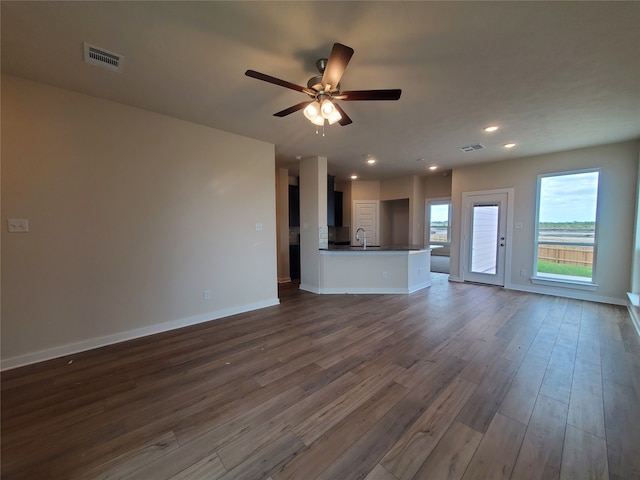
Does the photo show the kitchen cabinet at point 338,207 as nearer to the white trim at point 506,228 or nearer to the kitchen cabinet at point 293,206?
the kitchen cabinet at point 293,206

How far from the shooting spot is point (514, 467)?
4.34ft

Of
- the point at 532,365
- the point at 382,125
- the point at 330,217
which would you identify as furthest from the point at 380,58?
the point at 330,217

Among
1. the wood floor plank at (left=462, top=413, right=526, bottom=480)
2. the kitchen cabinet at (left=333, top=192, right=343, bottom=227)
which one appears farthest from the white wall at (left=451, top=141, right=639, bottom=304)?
the wood floor plank at (left=462, top=413, right=526, bottom=480)

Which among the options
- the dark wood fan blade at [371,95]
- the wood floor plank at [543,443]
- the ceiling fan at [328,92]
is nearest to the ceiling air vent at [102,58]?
the ceiling fan at [328,92]

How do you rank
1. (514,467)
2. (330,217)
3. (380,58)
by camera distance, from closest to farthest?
(514,467) → (380,58) → (330,217)

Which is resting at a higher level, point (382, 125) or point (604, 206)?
point (382, 125)

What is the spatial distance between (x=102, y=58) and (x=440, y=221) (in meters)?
7.97

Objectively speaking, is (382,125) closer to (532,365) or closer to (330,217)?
(330,217)

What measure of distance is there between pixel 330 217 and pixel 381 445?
183 inches

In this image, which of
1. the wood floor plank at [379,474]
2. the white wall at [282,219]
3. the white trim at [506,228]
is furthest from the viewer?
the white wall at [282,219]

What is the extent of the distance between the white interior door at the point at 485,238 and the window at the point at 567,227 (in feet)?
1.90

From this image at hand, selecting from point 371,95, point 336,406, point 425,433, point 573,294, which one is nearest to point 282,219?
point 371,95

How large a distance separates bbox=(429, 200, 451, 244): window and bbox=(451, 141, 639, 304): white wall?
219 cm

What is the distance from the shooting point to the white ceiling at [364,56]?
1.56 meters
